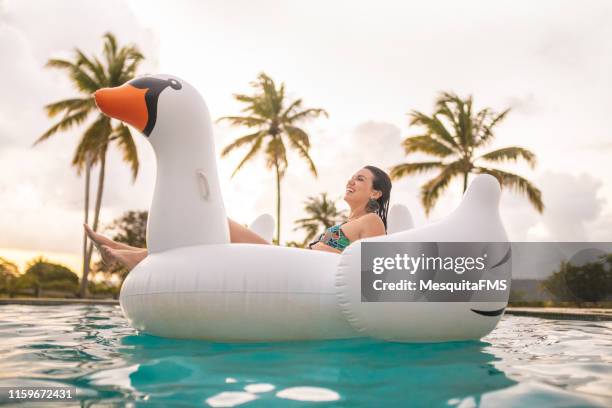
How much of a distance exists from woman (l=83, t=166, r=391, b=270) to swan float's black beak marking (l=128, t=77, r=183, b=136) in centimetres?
92

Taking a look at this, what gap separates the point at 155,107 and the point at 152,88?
148 millimetres

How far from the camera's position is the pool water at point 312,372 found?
2219 mm

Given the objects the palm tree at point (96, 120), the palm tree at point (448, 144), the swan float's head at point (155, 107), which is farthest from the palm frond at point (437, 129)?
the swan float's head at point (155, 107)

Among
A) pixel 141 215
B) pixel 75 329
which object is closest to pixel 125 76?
pixel 141 215

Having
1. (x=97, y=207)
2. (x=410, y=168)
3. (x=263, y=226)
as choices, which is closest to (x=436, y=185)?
(x=410, y=168)

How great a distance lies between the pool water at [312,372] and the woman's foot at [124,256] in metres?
0.59

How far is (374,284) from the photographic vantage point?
3.25 m

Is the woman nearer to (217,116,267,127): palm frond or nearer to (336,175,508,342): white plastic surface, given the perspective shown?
(336,175,508,342): white plastic surface

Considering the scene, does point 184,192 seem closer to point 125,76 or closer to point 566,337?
point 566,337

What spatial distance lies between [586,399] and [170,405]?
165cm

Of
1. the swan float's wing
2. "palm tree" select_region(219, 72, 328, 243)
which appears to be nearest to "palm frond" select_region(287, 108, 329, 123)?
"palm tree" select_region(219, 72, 328, 243)

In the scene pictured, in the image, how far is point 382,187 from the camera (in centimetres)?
456

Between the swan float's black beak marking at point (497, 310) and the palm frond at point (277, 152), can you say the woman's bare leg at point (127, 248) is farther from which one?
the palm frond at point (277, 152)

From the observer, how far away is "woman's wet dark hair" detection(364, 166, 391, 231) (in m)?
4.55
